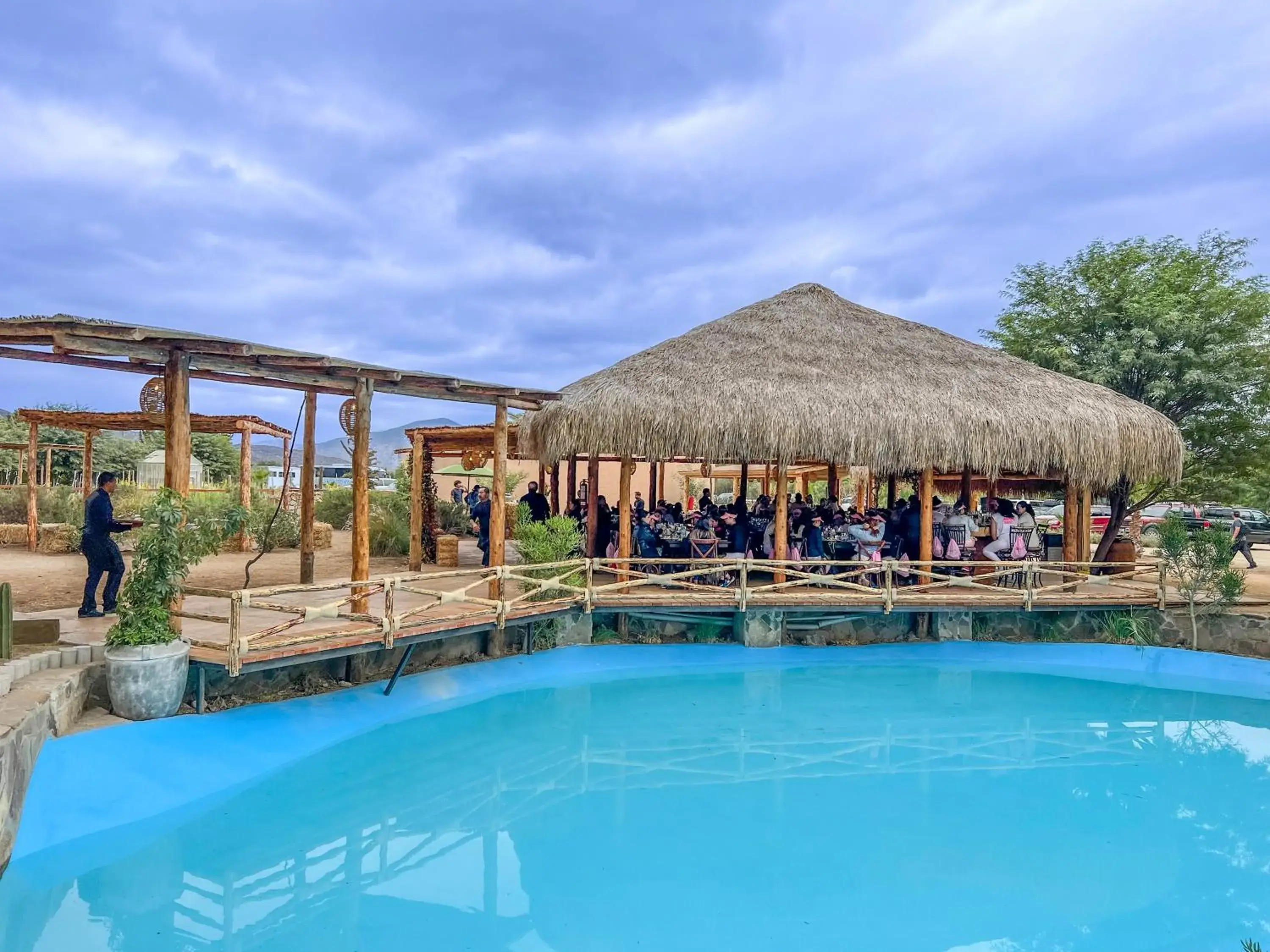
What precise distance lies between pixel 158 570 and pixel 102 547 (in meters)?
1.97

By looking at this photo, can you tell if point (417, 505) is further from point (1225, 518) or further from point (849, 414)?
point (1225, 518)

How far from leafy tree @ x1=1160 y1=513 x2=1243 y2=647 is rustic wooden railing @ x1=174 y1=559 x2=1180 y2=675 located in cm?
25

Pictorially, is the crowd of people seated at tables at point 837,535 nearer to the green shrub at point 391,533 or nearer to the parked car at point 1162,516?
the green shrub at point 391,533

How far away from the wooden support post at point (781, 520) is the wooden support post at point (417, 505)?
5.39 m

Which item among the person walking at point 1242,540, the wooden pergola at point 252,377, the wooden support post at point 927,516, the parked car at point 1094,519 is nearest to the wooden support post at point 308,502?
the wooden pergola at point 252,377

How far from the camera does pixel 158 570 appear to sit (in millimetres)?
5848

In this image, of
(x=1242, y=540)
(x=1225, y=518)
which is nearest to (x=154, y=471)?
(x=1242, y=540)

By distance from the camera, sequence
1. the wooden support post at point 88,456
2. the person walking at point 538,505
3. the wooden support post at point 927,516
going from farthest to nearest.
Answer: the wooden support post at point 88,456, the person walking at point 538,505, the wooden support post at point 927,516

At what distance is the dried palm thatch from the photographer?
1008 centimetres

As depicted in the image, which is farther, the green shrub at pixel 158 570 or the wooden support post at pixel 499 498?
the wooden support post at pixel 499 498

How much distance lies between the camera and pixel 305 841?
5.38 m

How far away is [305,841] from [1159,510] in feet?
91.1

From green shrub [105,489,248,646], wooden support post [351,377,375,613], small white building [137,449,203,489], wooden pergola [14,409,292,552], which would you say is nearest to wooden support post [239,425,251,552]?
wooden pergola [14,409,292,552]

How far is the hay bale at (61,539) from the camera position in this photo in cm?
1295
